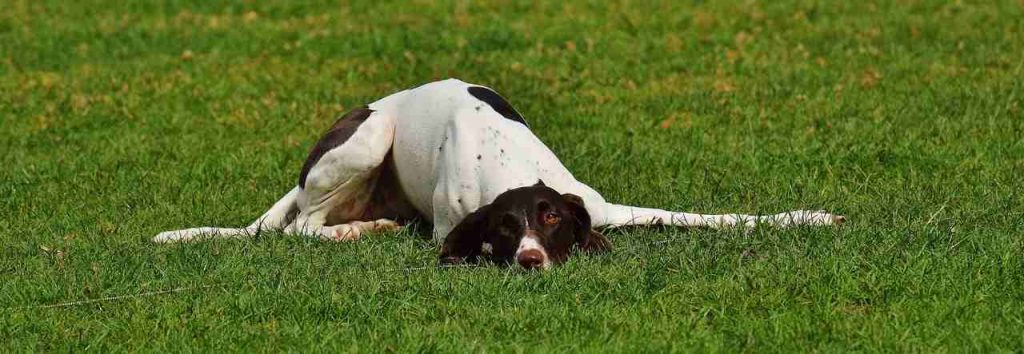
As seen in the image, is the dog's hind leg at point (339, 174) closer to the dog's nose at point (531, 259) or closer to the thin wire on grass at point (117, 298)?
the thin wire on grass at point (117, 298)

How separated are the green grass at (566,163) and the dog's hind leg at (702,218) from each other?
86 mm

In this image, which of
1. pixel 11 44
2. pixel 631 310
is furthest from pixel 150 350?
pixel 11 44

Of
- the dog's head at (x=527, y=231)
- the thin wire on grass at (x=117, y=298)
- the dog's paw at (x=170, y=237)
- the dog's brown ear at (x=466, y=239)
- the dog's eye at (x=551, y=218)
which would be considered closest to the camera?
the thin wire on grass at (x=117, y=298)

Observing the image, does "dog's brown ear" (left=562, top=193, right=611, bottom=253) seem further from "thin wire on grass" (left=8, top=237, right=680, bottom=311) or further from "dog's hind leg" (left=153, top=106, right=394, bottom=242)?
"dog's hind leg" (left=153, top=106, right=394, bottom=242)

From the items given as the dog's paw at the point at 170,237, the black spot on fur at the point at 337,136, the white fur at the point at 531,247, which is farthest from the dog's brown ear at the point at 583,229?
the dog's paw at the point at 170,237

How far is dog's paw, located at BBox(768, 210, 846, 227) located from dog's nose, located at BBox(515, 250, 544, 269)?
1.20 m

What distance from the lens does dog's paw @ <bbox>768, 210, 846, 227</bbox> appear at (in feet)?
22.7

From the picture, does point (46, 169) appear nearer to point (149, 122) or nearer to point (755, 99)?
point (149, 122)

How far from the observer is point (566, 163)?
30.9ft

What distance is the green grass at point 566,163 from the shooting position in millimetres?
5594

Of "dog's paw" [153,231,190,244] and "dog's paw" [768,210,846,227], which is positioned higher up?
"dog's paw" [768,210,846,227]

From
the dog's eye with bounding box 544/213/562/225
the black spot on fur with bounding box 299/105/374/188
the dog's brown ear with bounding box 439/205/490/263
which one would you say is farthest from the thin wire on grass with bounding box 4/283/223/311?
the black spot on fur with bounding box 299/105/374/188

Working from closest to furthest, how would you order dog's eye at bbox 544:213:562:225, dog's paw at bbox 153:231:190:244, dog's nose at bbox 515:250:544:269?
1. dog's nose at bbox 515:250:544:269
2. dog's eye at bbox 544:213:562:225
3. dog's paw at bbox 153:231:190:244

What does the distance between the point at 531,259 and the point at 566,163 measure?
124 inches
